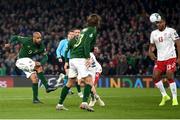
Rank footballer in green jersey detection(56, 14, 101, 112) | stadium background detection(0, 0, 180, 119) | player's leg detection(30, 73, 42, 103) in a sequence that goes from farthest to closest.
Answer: stadium background detection(0, 0, 180, 119) < player's leg detection(30, 73, 42, 103) < footballer in green jersey detection(56, 14, 101, 112)

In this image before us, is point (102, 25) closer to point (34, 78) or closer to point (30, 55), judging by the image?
point (30, 55)

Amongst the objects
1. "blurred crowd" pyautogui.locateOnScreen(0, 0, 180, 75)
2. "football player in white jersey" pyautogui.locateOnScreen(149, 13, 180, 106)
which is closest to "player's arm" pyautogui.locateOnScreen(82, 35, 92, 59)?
"football player in white jersey" pyautogui.locateOnScreen(149, 13, 180, 106)

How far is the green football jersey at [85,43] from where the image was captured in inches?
588

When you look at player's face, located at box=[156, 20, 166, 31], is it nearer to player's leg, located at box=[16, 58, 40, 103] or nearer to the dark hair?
the dark hair

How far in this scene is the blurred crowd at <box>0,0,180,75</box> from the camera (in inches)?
1308

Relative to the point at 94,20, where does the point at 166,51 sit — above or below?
below

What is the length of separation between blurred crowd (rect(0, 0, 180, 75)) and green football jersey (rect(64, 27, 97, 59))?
16760mm

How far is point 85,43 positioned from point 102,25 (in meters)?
22.7

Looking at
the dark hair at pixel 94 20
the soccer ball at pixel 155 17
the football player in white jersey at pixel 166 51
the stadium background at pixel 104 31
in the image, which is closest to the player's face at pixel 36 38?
the football player in white jersey at pixel 166 51

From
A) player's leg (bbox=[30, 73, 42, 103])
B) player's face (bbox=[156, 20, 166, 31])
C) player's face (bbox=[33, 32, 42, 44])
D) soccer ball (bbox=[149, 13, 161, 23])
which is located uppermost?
soccer ball (bbox=[149, 13, 161, 23])

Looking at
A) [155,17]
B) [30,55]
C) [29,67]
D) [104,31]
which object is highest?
[104,31]

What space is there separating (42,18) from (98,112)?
24.7 metres

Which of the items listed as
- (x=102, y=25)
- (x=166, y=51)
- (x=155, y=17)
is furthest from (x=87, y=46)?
(x=102, y=25)

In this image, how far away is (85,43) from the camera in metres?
14.9
